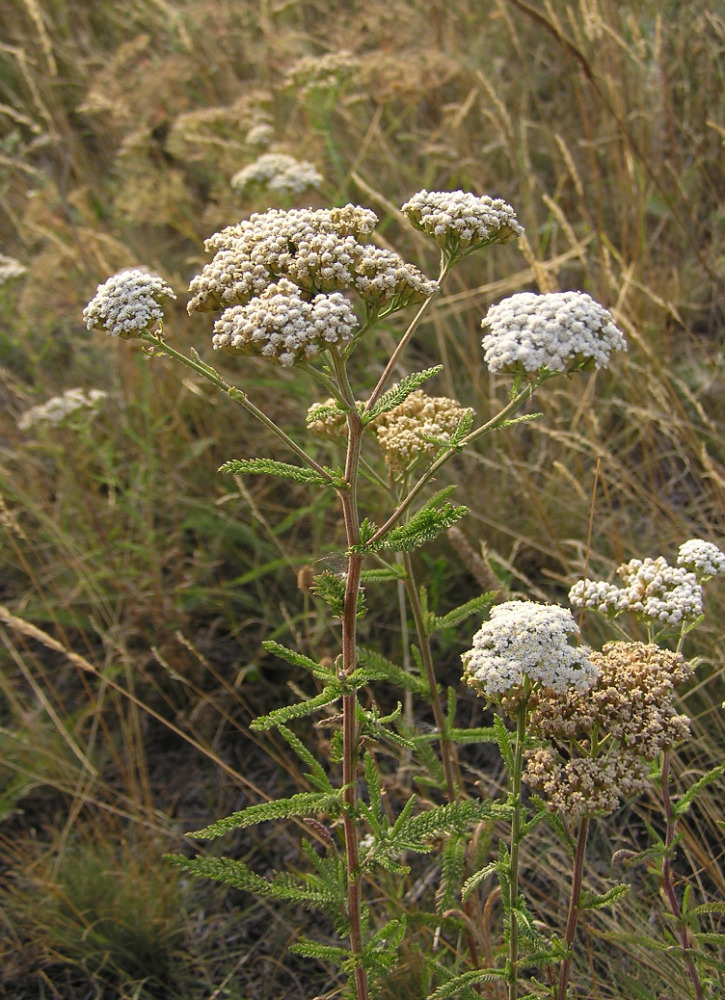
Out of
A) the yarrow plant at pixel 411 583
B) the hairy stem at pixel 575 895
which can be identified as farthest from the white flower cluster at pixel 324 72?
the hairy stem at pixel 575 895

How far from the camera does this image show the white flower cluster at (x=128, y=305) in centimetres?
162

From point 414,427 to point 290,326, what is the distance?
52cm

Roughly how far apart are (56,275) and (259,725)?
315cm

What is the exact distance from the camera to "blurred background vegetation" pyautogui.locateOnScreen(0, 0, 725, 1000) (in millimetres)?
2596

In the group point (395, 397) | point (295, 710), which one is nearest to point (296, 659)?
point (295, 710)

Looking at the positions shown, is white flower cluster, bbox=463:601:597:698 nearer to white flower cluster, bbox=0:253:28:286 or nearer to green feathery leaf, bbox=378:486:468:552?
green feathery leaf, bbox=378:486:468:552

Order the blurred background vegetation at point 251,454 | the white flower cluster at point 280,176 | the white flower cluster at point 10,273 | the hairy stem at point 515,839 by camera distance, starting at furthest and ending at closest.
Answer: the white flower cluster at point 10,273 < the white flower cluster at point 280,176 < the blurred background vegetation at point 251,454 < the hairy stem at point 515,839

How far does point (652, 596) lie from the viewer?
5.86ft

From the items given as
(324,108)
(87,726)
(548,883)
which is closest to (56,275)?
(324,108)

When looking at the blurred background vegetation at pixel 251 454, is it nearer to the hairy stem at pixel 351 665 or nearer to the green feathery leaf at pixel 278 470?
the hairy stem at pixel 351 665

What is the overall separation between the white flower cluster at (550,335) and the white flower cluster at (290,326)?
10.8 inches

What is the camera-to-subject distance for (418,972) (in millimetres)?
2160

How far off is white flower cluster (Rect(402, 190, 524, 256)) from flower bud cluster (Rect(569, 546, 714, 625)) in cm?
75

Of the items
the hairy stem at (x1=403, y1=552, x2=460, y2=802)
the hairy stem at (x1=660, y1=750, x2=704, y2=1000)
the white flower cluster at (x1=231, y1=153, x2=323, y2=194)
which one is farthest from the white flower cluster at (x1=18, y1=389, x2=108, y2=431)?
the hairy stem at (x1=660, y1=750, x2=704, y2=1000)
